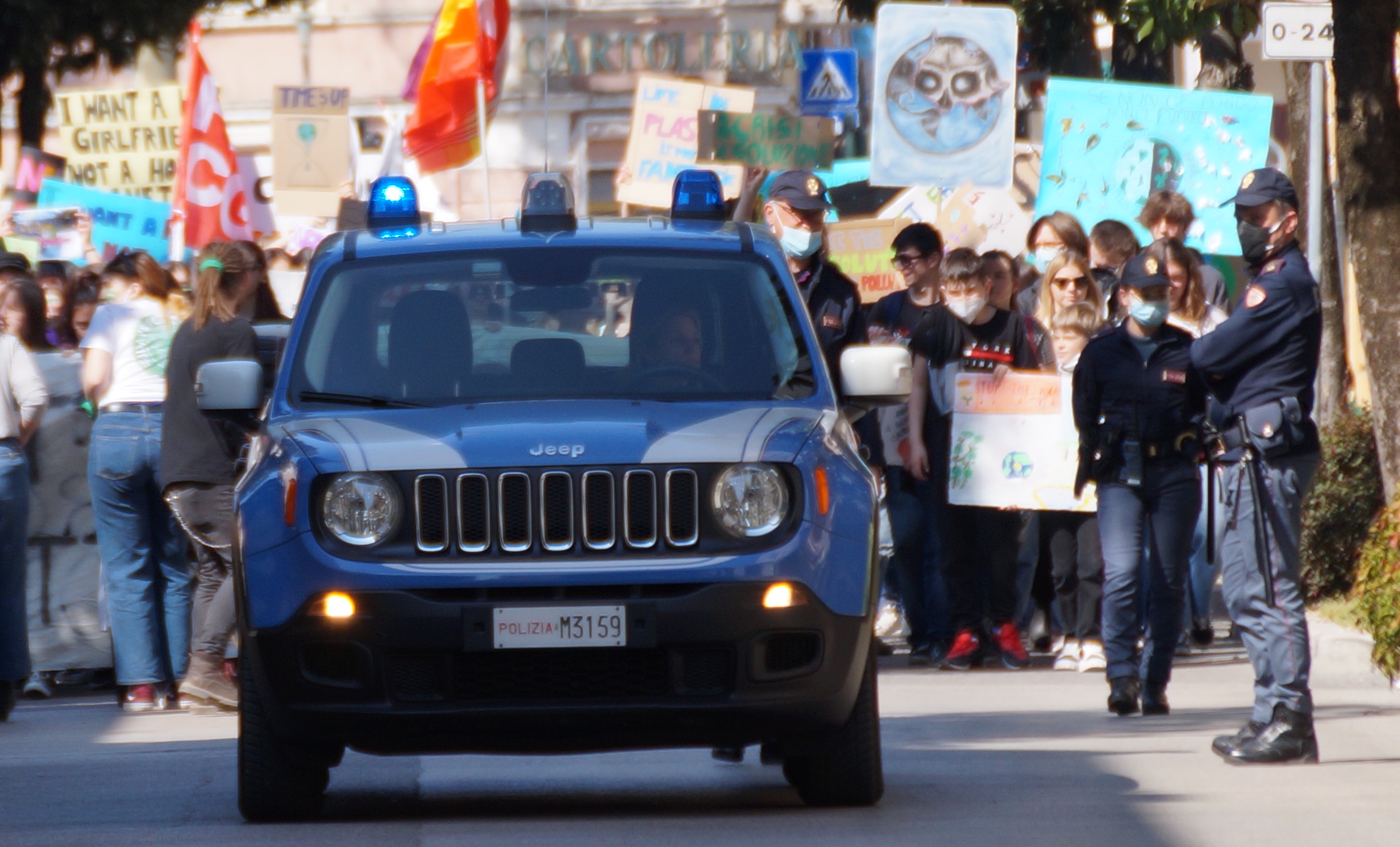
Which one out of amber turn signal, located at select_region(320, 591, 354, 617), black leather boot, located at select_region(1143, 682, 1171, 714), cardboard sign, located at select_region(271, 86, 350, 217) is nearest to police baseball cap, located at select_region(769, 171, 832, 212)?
black leather boot, located at select_region(1143, 682, 1171, 714)

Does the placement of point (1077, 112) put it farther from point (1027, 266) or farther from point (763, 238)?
point (763, 238)

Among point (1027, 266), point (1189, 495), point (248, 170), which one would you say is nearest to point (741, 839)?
point (1189, 495)

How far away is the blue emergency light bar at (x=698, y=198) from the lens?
8.94 m

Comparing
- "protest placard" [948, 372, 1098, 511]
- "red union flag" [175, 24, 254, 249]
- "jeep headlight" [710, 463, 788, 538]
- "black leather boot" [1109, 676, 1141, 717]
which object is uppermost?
"red union flag" [175, 24, 254, 249]

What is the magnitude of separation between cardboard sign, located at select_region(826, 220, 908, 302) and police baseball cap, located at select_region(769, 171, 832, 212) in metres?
4.27

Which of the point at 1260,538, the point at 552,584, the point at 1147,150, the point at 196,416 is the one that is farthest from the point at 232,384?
the point at 1147,150

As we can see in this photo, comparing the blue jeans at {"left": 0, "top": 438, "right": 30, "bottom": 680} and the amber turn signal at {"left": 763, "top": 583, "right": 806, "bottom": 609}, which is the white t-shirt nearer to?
the blue jeans at {"left": 0, "top": 438, "right": 30, "bottom": 680}

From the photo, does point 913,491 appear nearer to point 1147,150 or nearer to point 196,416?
point 1147,150

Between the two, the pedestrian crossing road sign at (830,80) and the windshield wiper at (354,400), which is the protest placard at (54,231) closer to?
the pedestrian crossing road sign at (830,80)

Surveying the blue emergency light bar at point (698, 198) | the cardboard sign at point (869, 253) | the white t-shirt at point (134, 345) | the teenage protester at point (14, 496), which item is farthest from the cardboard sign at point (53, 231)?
the blue emergency light bar at point (698, 198)

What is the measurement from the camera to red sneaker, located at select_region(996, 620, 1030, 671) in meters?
12.5

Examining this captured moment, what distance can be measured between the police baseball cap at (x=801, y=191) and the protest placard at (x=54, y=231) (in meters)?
10.4

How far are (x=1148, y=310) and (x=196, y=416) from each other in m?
3.93

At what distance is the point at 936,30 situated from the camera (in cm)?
1595
